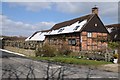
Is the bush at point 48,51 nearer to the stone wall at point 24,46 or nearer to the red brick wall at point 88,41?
the stone wall at point 24,46

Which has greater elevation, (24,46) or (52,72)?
(24,46)

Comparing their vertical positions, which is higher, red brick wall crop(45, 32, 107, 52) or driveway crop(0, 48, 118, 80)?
red brick wall crop(45, 32, 107, 52)

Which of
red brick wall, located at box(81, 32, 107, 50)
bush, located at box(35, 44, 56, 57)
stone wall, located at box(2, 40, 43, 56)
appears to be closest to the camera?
bush, located at box(35, 44, 56, 57)

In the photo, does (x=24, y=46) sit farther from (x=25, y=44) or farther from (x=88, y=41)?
(x=88, y=41)

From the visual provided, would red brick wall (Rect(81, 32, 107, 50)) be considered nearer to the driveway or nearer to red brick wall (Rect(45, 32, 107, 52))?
red brick wall (Rect(45, 32, 107, 52))

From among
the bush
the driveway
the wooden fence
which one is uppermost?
the wooden fence

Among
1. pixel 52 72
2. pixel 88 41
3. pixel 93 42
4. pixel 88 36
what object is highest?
pixel 88 36

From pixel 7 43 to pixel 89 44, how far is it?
28.9 m

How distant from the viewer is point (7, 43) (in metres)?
59.4

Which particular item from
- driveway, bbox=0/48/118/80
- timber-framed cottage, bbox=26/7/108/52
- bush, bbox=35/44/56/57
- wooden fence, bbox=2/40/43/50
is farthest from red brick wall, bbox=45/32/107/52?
driveway, bbox=0/48/118/80

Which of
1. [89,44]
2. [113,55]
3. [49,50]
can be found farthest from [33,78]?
[89,44]

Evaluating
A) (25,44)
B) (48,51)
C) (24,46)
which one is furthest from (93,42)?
(24,46)

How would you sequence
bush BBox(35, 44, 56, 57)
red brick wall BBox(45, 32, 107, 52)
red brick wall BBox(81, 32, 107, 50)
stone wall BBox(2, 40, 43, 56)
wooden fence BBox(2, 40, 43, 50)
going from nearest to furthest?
bush BBox(35, 44, 56, 57)
stone wall BBox(2, 40, 43, 56)
red brick wall BBox(45, 32, 107, 52)
red brick wall BBox(81, 32, 107, 50)
wooden fence BBox(2, 40, 43, 50)

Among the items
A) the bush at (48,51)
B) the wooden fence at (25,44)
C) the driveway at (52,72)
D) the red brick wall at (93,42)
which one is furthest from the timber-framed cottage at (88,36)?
the driveway at (52,72)
